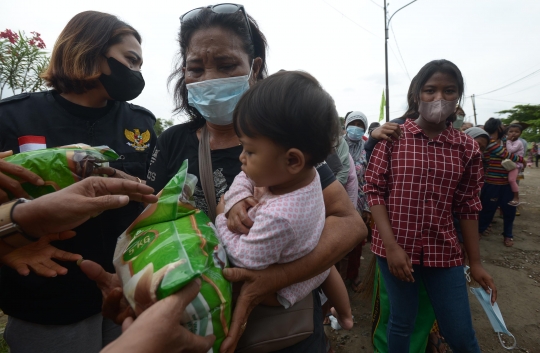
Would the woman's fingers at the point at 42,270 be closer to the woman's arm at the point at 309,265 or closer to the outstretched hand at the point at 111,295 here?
the outstretched hand at the point at 111,295

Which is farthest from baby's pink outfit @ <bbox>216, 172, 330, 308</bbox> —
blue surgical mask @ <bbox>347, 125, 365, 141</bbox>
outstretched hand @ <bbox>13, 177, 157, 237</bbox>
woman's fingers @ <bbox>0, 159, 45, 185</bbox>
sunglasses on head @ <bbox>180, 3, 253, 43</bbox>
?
blue surgical mask @ <bbox>347, 125, 365, 141</bbox>

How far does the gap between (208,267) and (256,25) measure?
4.25 ft

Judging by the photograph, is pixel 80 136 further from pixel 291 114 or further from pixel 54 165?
pixel 291 114

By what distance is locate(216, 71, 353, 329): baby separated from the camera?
0.97 meters

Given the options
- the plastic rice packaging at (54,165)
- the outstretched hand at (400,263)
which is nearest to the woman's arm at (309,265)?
the plastic rice packaging at (54,165)

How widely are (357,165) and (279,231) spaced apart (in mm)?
3558

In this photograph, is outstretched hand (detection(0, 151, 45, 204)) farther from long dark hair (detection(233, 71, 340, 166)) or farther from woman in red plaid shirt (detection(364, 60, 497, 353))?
woman in red plaid shirt (detection(364, 60, 497, 353))

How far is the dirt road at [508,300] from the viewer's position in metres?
2.93

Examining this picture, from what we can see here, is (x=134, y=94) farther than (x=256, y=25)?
Yes

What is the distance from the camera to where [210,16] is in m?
1.34

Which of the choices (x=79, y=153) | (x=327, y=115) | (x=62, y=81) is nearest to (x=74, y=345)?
(x=79, y=153)

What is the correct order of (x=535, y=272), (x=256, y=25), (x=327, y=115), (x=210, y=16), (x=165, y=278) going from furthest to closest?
(x=535, y=272) < (x=256, y=25) < (x=210, y=16) < (x=327, y=115) < (x=165, y=278)

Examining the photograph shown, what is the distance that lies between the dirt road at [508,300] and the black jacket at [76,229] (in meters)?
2.34

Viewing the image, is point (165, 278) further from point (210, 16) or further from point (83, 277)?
point (210, 16)
